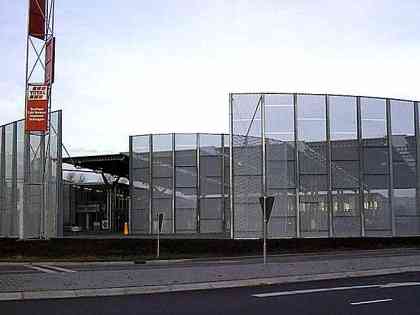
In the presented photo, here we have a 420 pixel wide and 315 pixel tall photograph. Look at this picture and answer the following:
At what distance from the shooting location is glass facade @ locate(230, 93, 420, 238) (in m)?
33.9

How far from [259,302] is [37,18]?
26.1m

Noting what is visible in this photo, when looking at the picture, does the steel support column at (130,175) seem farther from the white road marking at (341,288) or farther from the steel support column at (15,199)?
the white road marking at (341,288)

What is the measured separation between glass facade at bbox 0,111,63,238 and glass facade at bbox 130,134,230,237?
8947mm

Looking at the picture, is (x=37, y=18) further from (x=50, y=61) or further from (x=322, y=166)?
(x=322, y=166)

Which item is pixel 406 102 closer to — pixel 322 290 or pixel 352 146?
pixel 352 146

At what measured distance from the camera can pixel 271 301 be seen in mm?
12648

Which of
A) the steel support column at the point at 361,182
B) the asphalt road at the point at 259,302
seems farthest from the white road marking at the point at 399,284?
the steel support column at the point at 361,182

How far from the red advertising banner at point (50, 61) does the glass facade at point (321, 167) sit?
9509 millimetres

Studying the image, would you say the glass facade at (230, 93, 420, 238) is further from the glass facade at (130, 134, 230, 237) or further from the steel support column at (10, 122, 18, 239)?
the steel support column at (10, 122, 18, 239)

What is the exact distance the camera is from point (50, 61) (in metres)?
33.5

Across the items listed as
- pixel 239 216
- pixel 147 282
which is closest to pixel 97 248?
pixel 239 216

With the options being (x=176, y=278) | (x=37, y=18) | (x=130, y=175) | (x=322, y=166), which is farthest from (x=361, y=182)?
(x=176, y=278)

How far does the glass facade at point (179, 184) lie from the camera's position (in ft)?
151

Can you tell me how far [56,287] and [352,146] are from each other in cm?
2393
